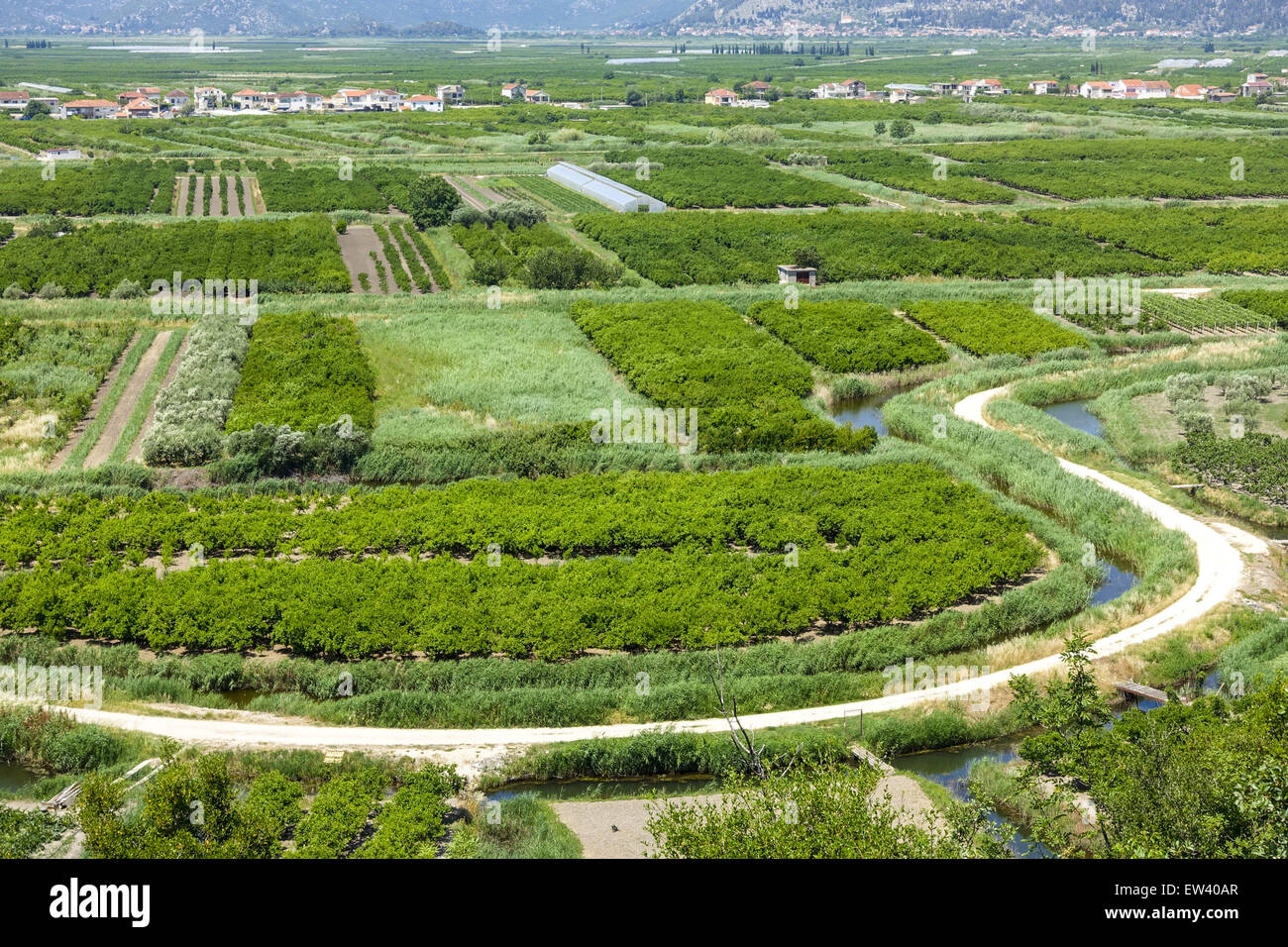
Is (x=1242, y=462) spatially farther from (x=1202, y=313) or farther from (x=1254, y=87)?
(x=1254, y=87)

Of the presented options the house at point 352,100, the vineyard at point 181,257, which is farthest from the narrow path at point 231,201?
the house at point 352,100

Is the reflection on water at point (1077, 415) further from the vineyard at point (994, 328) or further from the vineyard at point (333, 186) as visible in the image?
the vineyard at point (333, 186)

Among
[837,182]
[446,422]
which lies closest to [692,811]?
[446,422]

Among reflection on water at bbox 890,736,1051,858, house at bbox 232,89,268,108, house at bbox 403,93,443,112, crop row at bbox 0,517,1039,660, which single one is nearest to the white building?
house at bbox 403,93,443,112

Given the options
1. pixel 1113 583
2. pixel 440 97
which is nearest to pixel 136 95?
pixel 440 97

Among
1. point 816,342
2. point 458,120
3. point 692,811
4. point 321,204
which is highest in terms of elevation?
point 458,120

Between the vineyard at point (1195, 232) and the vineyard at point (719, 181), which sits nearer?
the vineyard at point (1195, 232)
